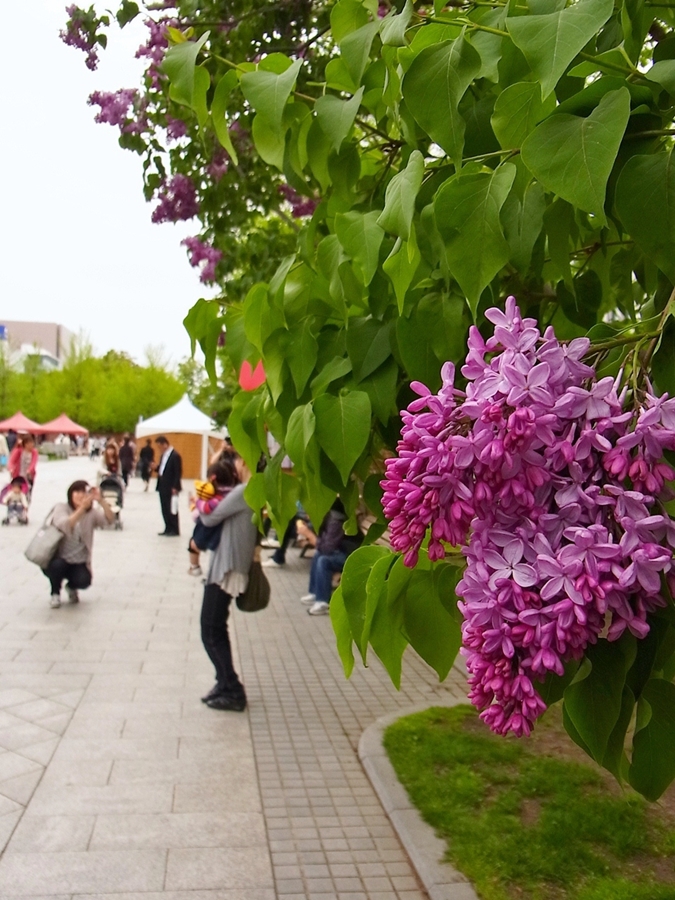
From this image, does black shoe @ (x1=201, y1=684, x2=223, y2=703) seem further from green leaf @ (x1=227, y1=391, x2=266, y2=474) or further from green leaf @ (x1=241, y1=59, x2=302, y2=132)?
green leaf @ (x1=241, y1=59, x2=302, y2=132)

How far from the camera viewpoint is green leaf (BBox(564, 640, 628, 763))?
54.5 inches

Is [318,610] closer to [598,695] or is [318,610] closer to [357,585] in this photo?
[357,585]

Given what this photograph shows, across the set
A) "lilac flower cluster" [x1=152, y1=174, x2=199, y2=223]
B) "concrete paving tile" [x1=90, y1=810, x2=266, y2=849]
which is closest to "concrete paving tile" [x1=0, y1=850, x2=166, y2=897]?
"concrete paving tile" [x1=90, y1=810, x2=266, y2=849]

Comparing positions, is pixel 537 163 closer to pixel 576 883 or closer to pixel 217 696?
pixel 576 883

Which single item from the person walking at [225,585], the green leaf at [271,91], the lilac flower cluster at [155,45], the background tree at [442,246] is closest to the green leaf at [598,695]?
the background tree at [442,246]

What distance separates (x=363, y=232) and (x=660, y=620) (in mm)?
1088

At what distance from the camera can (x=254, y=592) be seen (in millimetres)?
8406

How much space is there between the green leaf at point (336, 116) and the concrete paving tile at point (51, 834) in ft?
14.5

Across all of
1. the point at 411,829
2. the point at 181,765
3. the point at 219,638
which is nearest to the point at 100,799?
the point at 181,765

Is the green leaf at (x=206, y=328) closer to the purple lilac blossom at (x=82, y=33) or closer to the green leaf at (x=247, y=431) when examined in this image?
the green leaf at (x=247, y=431)

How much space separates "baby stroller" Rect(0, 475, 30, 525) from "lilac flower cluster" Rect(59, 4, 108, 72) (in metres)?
16.3

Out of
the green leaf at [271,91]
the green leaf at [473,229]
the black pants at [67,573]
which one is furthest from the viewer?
the black pants at [67,573]

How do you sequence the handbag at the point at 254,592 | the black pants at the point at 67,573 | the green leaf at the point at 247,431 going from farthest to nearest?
the black pants at the point at 67,573 → the handbag at the point at 254,592 → the green leaf at the point at 247,431

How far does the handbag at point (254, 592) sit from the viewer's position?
8375 mm
